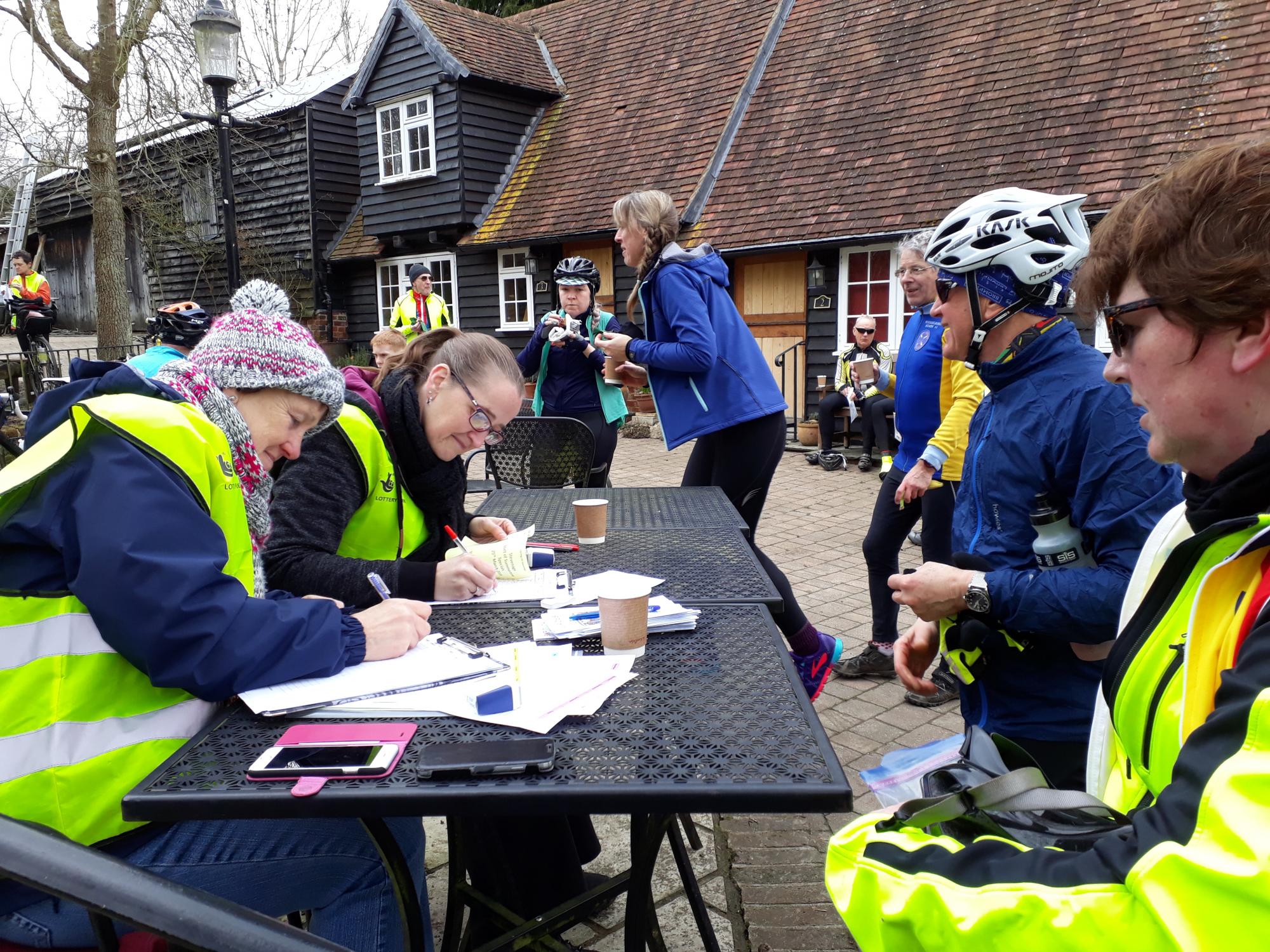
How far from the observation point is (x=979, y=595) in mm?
1964

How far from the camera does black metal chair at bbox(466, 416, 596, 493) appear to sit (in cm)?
507

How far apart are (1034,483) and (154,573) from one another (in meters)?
1.74

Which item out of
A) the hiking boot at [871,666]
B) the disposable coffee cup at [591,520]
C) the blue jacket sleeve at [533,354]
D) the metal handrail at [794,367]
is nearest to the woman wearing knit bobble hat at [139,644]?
the disposable coffee cup at [591,520]

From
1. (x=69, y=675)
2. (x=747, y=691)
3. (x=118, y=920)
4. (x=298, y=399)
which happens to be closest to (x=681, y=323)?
(x=298, y=399)

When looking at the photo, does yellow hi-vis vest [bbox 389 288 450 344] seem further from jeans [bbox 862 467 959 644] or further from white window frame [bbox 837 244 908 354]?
A: jeans [bbox 862 467 959 644]

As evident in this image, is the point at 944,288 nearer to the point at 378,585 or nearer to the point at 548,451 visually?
the point at 378,585

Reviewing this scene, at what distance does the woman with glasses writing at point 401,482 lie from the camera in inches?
90.7

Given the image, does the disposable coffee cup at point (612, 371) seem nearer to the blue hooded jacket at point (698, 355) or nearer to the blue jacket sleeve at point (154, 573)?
the blue hooded jacket at point (698, 355)

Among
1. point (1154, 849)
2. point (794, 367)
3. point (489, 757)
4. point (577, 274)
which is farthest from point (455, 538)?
point (794, 367)

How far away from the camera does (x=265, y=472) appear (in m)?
1.98

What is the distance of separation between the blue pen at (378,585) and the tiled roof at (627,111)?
37.5 feet

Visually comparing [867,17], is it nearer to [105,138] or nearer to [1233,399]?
[105,138]

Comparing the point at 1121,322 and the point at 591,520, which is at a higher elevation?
the point at 1121,322

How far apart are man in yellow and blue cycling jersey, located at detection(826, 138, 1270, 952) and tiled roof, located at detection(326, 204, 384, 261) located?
17.8 meters
